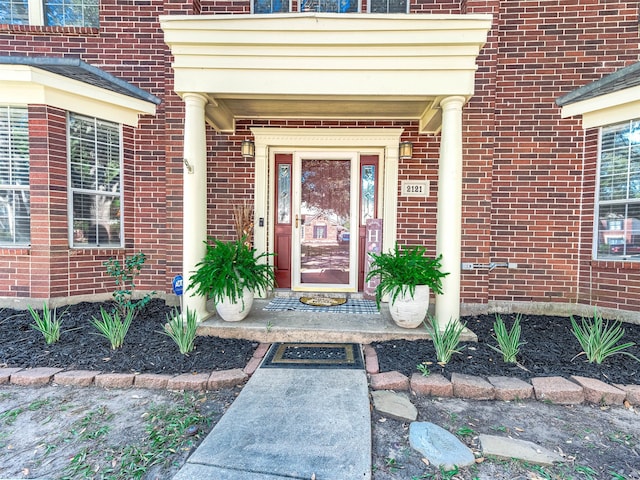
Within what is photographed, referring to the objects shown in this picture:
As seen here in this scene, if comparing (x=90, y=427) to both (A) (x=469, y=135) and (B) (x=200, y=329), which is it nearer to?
(B) (x=200, y=329)

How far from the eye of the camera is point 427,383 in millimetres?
2336

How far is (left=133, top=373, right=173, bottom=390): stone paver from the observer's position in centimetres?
241

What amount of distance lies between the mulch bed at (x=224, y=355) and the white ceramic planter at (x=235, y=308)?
262mm

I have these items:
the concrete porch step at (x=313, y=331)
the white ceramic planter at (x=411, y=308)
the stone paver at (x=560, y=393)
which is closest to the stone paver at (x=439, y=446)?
the stone paver at (x=560, y=393)

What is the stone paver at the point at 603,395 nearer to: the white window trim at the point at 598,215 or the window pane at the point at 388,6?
the white window trim at the point at 598,215

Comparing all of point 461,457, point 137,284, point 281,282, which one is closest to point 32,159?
point 137,284

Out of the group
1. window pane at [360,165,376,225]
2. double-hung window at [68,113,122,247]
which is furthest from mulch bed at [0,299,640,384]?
window pane at [360,165,376,225]

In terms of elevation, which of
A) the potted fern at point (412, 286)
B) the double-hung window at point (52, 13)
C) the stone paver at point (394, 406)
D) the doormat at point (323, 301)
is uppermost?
the double-hung window at point (52, 13)

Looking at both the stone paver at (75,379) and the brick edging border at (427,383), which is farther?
the stone paver at (75,379)

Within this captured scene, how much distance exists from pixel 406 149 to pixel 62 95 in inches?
171

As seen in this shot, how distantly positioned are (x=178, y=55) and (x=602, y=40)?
509 centimetres

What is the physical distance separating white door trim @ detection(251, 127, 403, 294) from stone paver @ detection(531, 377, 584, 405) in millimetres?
2407

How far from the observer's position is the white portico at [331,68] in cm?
296

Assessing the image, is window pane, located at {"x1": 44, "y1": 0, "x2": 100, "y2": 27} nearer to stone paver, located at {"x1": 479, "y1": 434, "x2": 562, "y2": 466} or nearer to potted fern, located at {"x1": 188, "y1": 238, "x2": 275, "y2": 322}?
potted fern, located at {"x1": 188, "y1": 238, "x2": 275, "y2": 322}
